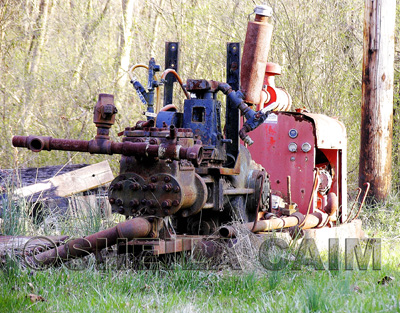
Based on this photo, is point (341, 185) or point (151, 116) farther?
point (341, 185)

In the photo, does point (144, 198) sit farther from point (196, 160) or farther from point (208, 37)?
point (208, 37)

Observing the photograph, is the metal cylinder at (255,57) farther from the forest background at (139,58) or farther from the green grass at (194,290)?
the forest background at (139,58)

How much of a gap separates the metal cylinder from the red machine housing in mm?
882

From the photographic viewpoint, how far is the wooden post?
26.1 ft

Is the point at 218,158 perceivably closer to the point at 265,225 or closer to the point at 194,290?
the point at 265,225

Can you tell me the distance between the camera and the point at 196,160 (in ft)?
11.3

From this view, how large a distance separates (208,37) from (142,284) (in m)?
7.16

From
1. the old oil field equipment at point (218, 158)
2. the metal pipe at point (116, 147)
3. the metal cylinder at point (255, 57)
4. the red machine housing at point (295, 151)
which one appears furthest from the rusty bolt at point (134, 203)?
the red machine housing at point (295, 151)

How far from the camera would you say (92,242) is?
3715 millimetres

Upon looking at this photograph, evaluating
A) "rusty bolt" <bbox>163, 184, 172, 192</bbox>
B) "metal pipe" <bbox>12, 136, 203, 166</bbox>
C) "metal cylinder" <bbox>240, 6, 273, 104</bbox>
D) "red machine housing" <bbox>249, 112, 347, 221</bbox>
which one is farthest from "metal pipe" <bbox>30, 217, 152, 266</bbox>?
"red machine housing" <bbox>249, 112, 347, 221</bbox>

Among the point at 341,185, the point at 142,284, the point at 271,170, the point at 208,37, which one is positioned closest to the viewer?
the point at 142,284

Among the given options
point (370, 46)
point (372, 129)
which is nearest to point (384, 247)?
point (372, 129)

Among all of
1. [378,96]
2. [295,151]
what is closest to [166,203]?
[295,151]

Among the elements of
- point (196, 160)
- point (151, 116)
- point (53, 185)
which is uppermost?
point (151, 116)
